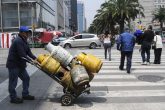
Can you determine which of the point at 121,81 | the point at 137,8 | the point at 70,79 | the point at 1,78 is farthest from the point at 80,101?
the point at 137,8

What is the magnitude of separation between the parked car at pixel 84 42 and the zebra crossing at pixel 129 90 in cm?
2248

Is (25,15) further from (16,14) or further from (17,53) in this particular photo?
(17,53)

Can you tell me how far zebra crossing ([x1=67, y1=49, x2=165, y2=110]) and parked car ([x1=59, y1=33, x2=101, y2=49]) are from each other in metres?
22.5

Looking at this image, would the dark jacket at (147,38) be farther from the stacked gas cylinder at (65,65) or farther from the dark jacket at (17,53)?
the dark jacket at (17,53)

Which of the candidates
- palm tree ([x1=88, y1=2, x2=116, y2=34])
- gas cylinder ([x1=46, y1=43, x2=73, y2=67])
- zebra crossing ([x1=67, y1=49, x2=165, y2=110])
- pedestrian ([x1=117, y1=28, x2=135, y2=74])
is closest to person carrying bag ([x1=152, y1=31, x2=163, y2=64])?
zebra crossing ([x1=67, y1=49, x2=165, y2=110])

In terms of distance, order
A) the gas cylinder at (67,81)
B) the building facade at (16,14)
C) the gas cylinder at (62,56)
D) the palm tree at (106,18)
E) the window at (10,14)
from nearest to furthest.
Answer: the gas cylinder at (67,81) < the gas cylinder at (62,56) < the palm tree at (106,18) < the building facade at (16,14) < the window at (10,14)

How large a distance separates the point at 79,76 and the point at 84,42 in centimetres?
2922

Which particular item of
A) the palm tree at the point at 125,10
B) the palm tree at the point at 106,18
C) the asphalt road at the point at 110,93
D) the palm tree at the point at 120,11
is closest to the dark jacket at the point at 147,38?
the asphalt road at the point at 110,93

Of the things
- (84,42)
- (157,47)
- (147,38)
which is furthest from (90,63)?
(84,42)

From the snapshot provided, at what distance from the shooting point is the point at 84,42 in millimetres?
37375

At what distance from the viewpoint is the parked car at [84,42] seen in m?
36.9

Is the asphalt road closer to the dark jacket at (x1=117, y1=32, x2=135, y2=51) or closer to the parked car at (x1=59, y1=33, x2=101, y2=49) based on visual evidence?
the dark jacket at (x1=117, y1=32, x2=135, y2=51)

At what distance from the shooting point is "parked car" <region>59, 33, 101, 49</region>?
36.9m

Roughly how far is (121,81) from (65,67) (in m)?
3.33
